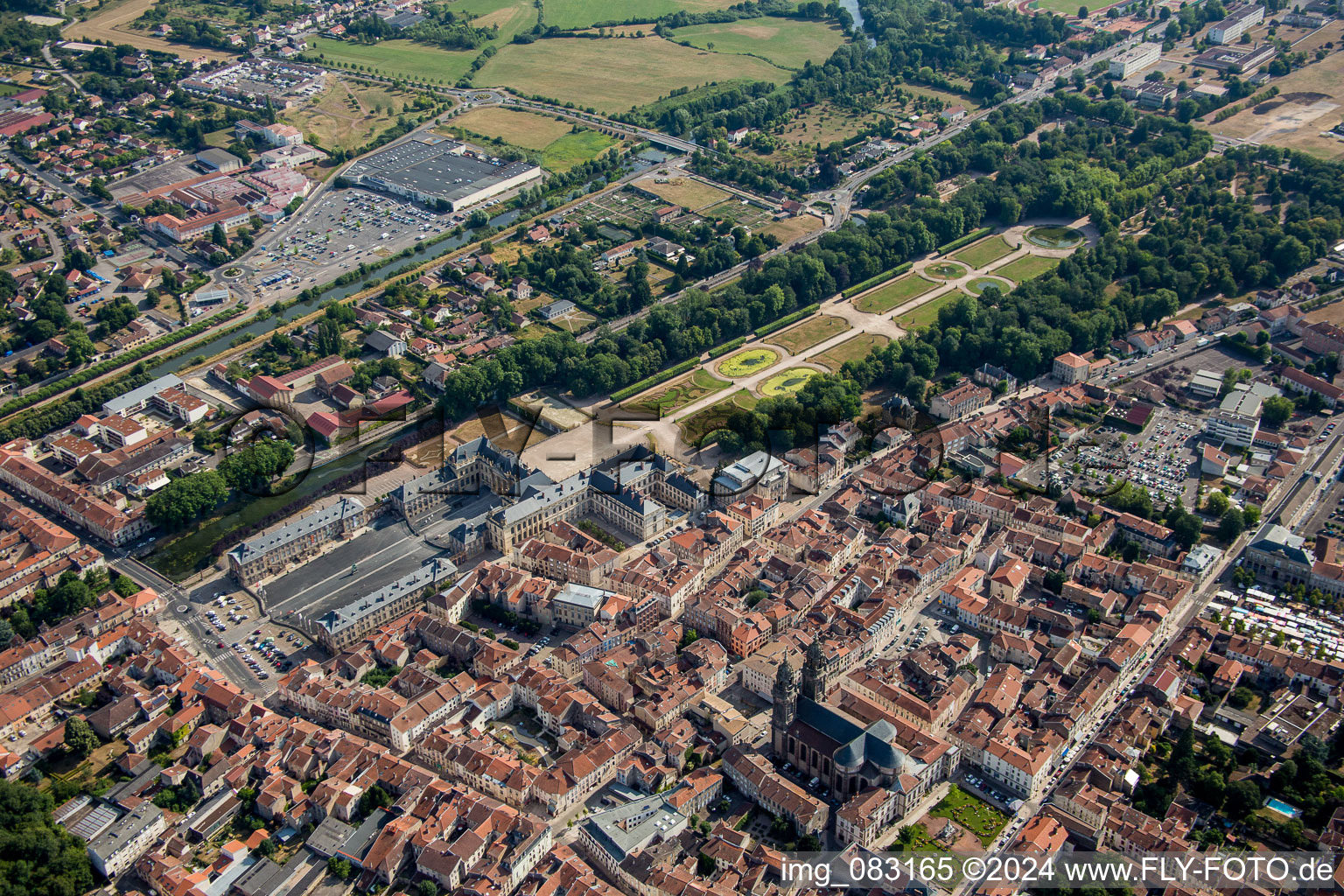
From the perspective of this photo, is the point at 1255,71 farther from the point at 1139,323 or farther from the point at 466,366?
the point at 466,366

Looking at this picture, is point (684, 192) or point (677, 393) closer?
point (677, 393)

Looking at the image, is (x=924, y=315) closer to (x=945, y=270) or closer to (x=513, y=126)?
(x=945, y=270)

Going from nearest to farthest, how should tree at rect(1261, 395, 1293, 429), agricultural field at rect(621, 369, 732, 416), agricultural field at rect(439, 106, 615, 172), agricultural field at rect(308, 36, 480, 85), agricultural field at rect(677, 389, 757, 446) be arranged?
tree at rect(1261, 395, 1293, 429) < agricultural field at rect(677, 389, 757, 446) < agricultural field at rect(621, 369, 732, 416) < agricultural field at rect(439, 106, 615, 172) < agricultural field at rect(308, 36, 480, 85)

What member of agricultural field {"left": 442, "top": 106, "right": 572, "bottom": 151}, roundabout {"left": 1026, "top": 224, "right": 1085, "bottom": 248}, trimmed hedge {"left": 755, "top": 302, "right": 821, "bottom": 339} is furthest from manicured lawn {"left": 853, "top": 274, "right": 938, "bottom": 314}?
agricultural field {"left": 442, "top": 106, "right": 572, "bottom": 151}

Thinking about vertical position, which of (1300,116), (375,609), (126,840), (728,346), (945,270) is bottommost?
(728,346)

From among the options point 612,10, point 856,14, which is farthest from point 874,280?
point 612,10

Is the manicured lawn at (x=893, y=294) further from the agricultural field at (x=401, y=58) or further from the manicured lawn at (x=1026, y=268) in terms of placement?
the agricultural field at (x=401, y=58)

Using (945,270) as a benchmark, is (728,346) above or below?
below

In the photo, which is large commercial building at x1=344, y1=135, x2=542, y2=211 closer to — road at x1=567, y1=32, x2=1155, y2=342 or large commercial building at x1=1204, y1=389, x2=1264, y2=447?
road at x1=567, y1=32, x2=1155, y2=342
